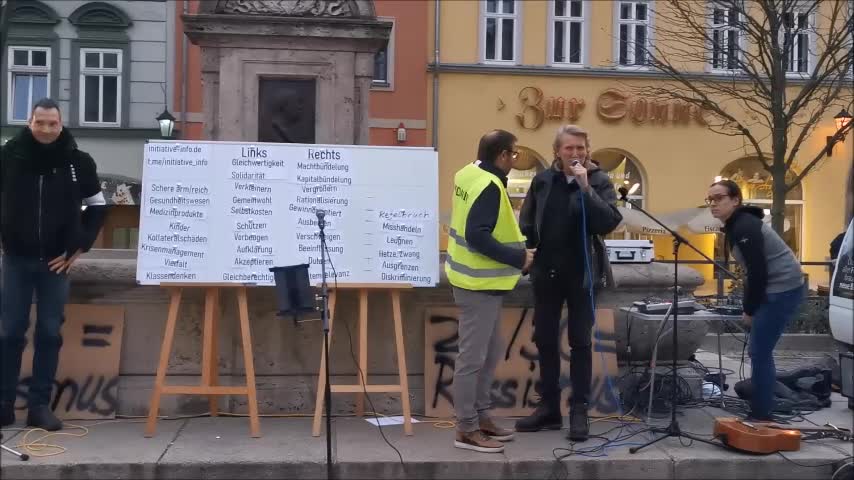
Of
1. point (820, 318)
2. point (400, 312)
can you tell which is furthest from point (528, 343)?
point (820, 318)

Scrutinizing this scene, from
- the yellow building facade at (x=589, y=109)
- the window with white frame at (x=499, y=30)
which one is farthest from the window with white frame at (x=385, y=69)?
the window with white frame at (x=499, y=30)

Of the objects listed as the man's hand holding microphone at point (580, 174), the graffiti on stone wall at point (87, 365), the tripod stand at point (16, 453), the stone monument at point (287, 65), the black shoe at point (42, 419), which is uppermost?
the stone monument at point (287, 65)

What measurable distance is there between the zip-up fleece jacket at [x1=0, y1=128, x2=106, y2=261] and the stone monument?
3514 millimetres

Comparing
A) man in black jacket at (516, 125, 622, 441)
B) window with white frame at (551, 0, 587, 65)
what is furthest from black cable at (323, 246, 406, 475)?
window with white frame at (551, 0, 587, 65)

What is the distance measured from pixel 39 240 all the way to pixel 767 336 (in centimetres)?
488

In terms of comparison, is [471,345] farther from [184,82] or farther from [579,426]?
[184,82]

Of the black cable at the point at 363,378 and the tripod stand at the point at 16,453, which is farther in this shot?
the black cable at the point at 363,378

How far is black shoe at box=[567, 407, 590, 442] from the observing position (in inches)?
234

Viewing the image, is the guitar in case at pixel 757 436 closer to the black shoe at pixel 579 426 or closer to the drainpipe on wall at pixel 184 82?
the black shoe at pixel 579 426

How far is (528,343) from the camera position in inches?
262

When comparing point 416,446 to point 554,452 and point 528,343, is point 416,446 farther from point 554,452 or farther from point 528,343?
point 528,343

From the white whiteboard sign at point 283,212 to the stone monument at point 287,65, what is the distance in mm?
3133

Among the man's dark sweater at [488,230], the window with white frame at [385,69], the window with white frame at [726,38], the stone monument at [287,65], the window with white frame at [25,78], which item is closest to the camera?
the man's dark sweater at [488,230]

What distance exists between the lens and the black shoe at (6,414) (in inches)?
234
